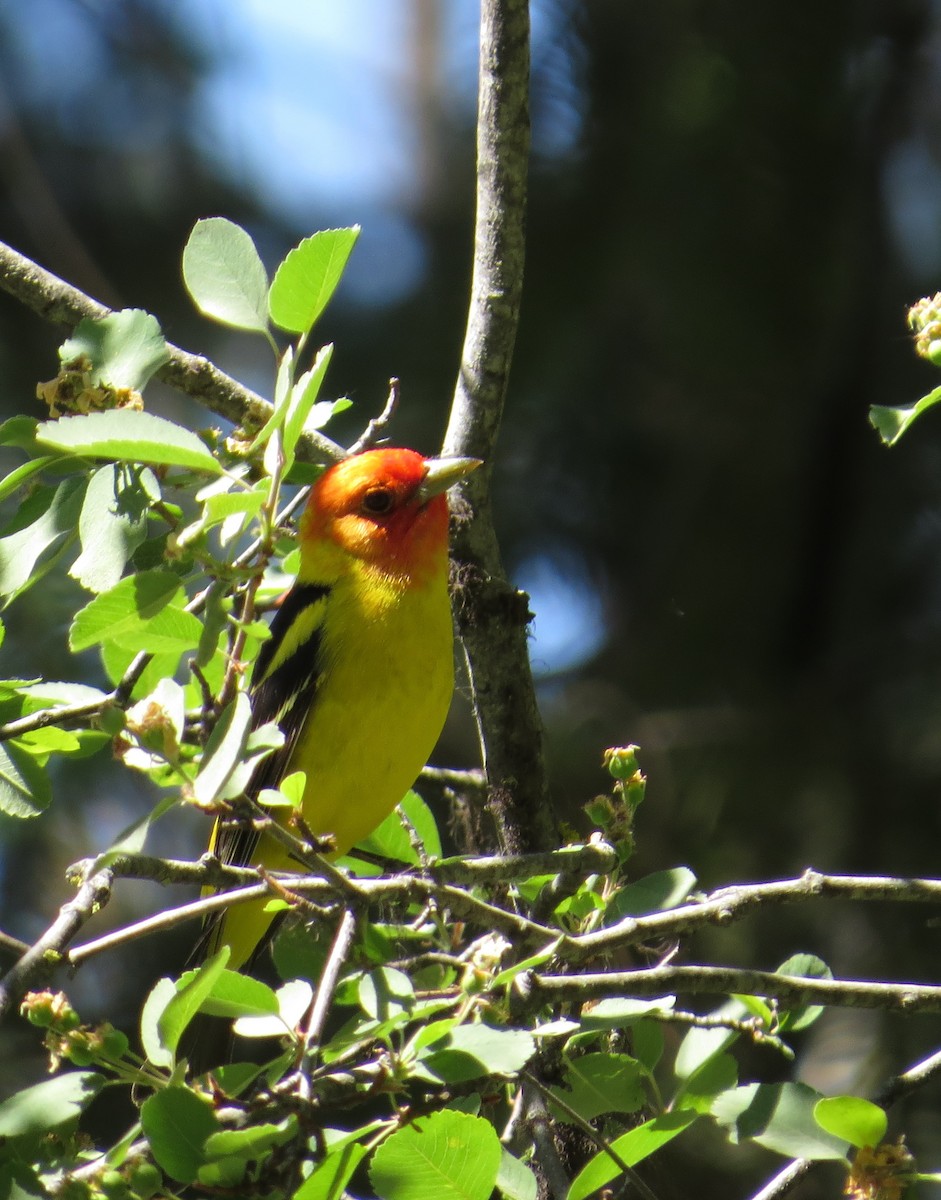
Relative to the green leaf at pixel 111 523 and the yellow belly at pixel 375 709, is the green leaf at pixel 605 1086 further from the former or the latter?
the green leaf at pixel 111 523

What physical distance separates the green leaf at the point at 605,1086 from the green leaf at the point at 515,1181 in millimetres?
189

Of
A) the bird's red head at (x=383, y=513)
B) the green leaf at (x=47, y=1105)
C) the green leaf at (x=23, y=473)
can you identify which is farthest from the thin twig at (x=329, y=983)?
the bird's red head at (x=383, y=513)

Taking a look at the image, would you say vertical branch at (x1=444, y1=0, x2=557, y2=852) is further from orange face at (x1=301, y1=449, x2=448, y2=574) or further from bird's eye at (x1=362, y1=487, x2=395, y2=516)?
bird's eye at (x1=362, y1=487, x2=395, y2=516)

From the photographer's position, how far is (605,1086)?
2.26 metres

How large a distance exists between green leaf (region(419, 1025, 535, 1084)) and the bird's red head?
170 cm

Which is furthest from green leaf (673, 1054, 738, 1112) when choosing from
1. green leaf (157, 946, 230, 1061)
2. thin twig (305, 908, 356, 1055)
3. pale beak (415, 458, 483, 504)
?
pale beak (415, 458, 483, 504)

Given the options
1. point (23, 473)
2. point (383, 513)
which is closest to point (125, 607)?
point (23, 473)

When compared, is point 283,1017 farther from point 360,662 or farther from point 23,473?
point 360,662

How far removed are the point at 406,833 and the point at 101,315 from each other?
1.35 metres

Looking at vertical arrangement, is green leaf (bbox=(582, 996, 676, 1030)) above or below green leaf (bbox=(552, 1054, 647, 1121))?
above

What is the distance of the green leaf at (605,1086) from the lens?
2.25 m

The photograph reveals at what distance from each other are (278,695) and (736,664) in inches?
108

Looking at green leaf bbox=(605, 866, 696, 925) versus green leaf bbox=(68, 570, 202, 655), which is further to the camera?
green leaf bbox=(605, 866, 696, 925)

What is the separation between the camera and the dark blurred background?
534 centimetres
